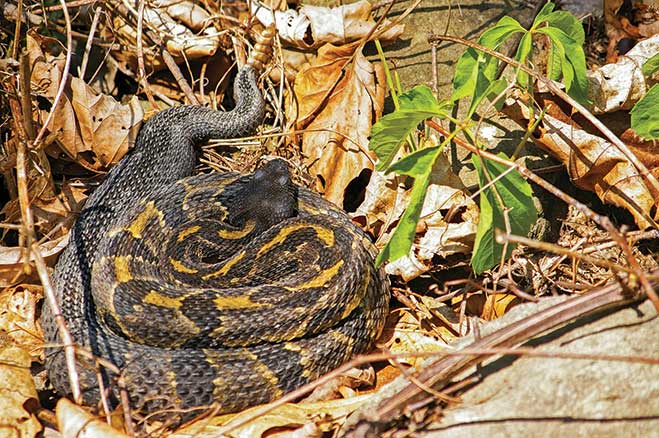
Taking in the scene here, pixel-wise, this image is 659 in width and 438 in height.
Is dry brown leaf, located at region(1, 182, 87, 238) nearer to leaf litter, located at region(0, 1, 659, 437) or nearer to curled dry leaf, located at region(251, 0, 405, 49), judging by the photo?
leaf litter, located at region(0, 1, 659, 437)

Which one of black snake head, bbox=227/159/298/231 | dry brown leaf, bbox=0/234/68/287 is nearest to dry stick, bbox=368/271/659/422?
black snake head, bbox=227/159/298/231

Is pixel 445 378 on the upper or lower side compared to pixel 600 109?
lower

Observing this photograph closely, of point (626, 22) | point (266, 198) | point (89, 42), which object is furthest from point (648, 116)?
point (89, 42)

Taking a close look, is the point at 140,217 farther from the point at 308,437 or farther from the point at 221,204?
the point at 308,437

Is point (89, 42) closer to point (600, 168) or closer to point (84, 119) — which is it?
point (84, 119)

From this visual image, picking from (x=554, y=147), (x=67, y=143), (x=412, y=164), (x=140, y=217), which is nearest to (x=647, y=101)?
(x=554, y=147)

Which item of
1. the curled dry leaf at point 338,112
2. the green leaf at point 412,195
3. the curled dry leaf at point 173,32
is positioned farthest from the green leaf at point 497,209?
the curled dry leaf at point 173,32

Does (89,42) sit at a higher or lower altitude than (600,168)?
higher
